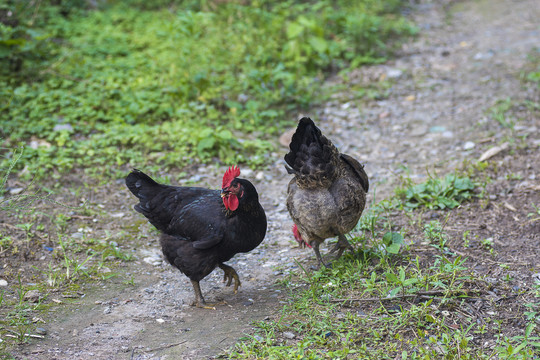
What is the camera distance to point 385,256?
15.7 feet

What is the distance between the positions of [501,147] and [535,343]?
3.69 m

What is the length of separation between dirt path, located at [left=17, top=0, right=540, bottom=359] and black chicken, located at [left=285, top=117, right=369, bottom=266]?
2.38 feet

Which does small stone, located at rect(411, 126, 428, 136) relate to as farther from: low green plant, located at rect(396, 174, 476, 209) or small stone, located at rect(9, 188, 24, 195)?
small stone, located at rect(9, 188, 24, 195)

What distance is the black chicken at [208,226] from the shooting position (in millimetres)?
4621

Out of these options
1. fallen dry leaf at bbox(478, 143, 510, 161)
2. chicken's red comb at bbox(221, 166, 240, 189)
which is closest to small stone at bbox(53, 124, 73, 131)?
chicken's red comb at bbox(221, 166, 240, 189)

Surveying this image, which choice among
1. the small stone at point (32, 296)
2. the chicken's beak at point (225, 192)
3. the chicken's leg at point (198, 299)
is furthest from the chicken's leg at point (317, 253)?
the small stone at point (32, 296)

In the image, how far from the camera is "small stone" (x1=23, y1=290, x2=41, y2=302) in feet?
14.9

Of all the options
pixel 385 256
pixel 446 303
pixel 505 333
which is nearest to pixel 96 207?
pixel 385 256

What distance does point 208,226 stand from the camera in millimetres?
4664

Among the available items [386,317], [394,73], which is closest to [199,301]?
[386,317]

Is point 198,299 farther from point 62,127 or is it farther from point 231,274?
point 62,127

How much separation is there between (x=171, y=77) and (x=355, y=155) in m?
3.45

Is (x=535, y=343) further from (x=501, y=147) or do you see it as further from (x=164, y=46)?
(x=164, y=46)

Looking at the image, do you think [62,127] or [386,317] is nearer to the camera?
[386,317]
